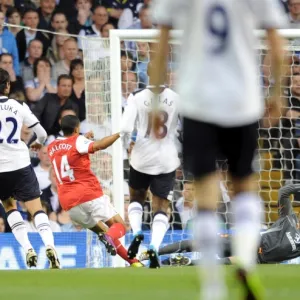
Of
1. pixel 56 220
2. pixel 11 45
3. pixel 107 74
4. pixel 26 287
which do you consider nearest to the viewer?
pixel 26 287

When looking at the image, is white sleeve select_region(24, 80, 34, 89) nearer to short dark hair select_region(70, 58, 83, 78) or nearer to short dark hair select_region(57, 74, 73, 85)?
short dark hair select_region(57, 74, 73, 85)

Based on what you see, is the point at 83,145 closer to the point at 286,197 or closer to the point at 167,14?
the point at 286,197

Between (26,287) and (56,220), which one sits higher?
(26,287)

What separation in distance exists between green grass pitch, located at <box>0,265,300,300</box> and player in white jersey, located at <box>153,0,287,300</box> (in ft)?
5.67

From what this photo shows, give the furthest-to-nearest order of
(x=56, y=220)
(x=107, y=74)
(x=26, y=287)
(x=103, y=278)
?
(x=56, y=220)
(x=107, y=74)
(x=103, y=278)
(x=26, y=287)

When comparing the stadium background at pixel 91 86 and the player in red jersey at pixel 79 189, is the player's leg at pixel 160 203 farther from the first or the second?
the stadium background at pixel 91 86

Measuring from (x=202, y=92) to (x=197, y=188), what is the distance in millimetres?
481

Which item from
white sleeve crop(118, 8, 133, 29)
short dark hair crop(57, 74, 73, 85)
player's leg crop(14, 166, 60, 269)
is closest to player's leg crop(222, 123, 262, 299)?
player's leg crop(14, 166, 60, 269)

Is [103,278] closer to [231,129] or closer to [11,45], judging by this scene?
[231,129]

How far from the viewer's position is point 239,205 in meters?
5.54

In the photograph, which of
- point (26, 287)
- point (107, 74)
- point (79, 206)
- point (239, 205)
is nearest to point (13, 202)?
point (79, 206)

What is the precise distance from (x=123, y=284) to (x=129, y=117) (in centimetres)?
298

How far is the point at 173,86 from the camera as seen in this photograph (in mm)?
13180

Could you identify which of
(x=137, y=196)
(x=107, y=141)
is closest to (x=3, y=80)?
(x=107, y=141)
